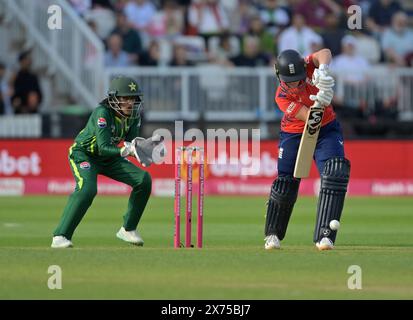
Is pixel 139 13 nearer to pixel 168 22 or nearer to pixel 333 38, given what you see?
pixel 168 22

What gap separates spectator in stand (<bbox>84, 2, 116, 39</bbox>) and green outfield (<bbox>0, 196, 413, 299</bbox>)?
23.3ft

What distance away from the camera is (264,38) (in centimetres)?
1938

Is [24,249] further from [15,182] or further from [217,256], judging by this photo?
[15,182]

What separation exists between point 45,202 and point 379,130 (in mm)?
5240

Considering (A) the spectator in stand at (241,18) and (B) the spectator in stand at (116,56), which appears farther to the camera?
(A) the spectator in stand at (241,18)

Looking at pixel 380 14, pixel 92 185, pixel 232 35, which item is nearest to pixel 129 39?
pixel 232 35

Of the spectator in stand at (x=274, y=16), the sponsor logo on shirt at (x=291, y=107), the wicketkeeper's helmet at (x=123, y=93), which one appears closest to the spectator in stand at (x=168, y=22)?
the spectator in stand at (x=274, y=16)

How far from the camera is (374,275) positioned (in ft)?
25.0

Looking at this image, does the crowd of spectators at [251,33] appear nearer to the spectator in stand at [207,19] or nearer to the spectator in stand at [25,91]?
the spectator in stand at [207,19]

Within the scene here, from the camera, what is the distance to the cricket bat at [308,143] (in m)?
8.95

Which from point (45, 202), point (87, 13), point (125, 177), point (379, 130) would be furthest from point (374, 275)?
point (87, 13)

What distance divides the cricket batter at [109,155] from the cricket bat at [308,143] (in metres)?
1.09
